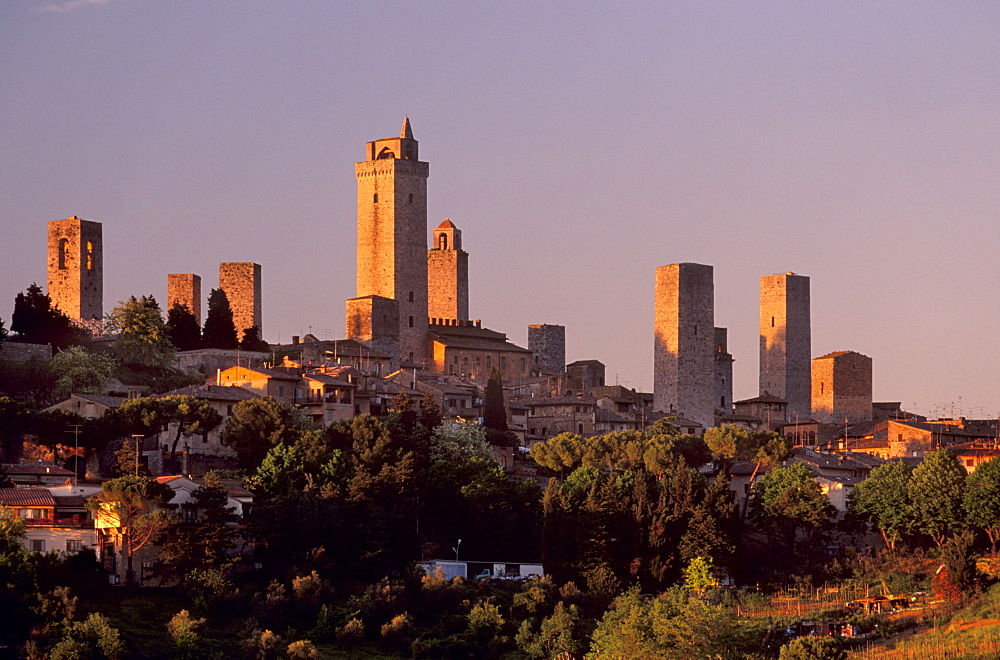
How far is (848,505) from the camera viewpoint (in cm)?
5094

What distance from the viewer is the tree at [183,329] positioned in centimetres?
6612

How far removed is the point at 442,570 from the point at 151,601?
275 inches

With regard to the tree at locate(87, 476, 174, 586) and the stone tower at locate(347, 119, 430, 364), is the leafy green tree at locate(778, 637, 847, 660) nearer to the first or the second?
the tree at locate(87, 476, 174, 586)

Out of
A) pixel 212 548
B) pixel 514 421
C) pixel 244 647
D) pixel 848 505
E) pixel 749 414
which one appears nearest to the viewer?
pixel 244 647

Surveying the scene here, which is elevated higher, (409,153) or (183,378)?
(409,153)

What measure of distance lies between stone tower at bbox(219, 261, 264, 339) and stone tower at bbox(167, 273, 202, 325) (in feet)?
4.48

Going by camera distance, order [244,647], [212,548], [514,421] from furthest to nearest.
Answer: [514,421] → [212,548] → [244,647]

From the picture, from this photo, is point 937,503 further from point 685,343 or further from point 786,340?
point 786,340

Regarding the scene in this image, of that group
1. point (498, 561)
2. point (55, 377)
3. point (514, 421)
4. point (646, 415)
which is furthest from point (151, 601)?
A: point (646, 415)

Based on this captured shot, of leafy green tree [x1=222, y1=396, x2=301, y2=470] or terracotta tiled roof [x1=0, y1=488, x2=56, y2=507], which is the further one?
leafy green tree [x1=222, y1=396, x2=301, y2=470]

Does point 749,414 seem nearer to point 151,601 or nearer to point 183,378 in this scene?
point 183,378

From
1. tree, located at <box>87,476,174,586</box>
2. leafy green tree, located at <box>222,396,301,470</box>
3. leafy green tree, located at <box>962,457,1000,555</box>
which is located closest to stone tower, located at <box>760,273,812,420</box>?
leafy green tree, located at <box>962,457,1000,555</box>

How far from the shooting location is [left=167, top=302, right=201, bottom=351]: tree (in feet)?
217

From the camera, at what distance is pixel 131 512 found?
Answer: 41562mm
